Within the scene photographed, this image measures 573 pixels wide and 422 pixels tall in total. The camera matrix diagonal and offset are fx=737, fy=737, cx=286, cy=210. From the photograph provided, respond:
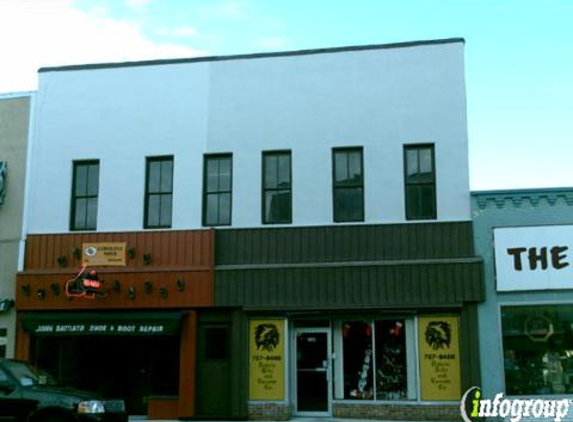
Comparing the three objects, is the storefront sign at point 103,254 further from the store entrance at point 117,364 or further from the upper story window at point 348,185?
the upper story window at point 348,185

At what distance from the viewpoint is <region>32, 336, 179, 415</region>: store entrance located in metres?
18.2

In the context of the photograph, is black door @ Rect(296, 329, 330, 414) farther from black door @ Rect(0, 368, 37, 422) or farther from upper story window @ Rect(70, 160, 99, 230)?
black door @ Rect(0, 368, 37, 422)

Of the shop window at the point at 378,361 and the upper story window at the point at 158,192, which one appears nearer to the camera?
the shop window at the point at 378,361

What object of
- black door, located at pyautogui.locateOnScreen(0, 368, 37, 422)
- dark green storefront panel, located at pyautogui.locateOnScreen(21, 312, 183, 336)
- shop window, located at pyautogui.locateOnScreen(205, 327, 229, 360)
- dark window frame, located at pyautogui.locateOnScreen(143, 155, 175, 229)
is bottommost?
black door, located at pyautogui.locateOnScreen(0, 368, 37, 422)

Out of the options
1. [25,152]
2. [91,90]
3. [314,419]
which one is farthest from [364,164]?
[25,152]

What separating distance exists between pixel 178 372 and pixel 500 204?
874 cm

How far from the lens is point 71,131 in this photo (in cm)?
1948

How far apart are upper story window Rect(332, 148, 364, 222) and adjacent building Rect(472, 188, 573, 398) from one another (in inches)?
123

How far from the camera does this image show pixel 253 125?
1870cm

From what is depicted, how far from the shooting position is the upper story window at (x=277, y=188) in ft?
59.9

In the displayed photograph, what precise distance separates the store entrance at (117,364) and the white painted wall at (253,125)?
289 centimetres

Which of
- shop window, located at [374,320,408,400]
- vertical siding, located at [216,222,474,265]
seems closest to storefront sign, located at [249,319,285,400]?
vertical siding, located at [216,222,474,265]

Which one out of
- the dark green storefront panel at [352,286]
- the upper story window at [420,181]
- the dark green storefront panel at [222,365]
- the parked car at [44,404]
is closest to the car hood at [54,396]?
the parked car at [44,404]

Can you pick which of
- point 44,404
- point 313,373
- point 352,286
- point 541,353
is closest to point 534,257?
point 541,353
